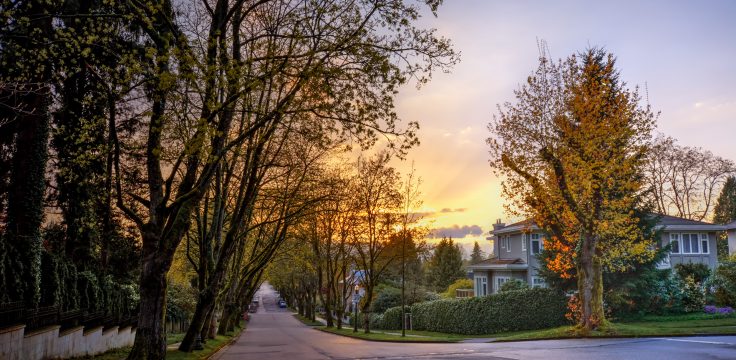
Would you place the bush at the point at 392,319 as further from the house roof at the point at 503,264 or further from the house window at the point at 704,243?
the house window at the point at 704,243

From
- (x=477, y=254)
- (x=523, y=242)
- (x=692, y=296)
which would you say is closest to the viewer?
(x=692, y=296)

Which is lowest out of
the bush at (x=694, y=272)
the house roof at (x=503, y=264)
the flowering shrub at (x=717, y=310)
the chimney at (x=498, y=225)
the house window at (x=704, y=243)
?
the flowering shrub at (x=717, y=310)

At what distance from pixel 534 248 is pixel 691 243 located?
454 inches

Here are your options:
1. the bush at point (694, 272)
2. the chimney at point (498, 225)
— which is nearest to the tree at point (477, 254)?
the chimney at point (498, 225)

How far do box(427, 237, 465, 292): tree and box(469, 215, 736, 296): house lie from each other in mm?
28018

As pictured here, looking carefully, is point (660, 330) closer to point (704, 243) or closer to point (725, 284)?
point (725, 284)

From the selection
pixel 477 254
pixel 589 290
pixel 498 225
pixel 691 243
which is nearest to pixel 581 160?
pixel 589 290

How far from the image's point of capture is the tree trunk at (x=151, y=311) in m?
11.9

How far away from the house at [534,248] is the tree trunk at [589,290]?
11.9 meters

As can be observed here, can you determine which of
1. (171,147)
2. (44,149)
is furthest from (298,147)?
(44,149)

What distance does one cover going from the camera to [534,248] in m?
47.2

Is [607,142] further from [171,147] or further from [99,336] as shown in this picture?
[99,336]

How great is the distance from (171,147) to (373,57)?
9.14 m

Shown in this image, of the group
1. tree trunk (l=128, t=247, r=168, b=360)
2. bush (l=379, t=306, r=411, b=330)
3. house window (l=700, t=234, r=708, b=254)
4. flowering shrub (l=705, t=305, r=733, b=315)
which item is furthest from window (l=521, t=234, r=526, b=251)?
→ tree trunk (l=128, t=247, r=168, b=360)
